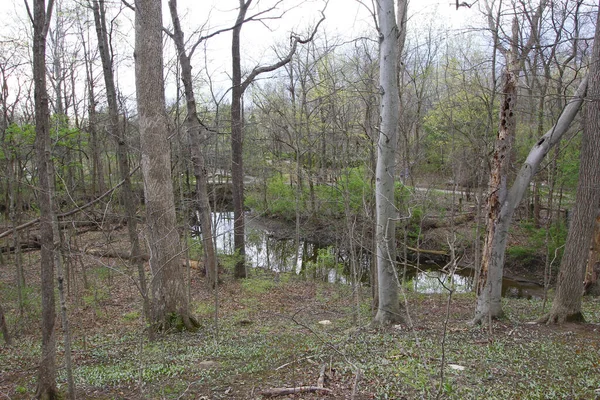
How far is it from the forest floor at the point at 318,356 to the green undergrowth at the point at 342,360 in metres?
0.02

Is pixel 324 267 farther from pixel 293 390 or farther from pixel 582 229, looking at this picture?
pixel 293 390

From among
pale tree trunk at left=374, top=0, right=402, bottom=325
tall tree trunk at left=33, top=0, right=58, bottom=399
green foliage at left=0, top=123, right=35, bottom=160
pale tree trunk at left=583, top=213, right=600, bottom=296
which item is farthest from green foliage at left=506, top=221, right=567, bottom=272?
green foliage at left=0, top=123, right=35, bottom=160

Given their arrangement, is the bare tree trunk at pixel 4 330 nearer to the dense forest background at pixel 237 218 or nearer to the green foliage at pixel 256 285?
the dense forest background at pixel 237 218

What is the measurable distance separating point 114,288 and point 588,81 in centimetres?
1181

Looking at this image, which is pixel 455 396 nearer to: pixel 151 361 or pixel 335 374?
pixel 335 374

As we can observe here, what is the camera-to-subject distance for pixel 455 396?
3.74m

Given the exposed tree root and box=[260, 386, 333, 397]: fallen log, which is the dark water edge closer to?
the exposed tree root

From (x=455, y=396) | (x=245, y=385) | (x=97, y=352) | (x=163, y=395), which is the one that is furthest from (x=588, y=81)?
(x=97, y=352)

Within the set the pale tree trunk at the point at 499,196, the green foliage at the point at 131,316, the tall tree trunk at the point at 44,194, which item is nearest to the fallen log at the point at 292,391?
the tall tree trunk at the point at 44,194

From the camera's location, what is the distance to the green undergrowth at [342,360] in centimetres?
408

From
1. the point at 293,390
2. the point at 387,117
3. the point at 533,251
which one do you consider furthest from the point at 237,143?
the point at 533,251

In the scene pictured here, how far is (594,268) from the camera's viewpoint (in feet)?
35.6

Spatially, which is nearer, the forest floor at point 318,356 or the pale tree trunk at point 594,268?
the forest floor at point 318,356

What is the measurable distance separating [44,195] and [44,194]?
2cm
